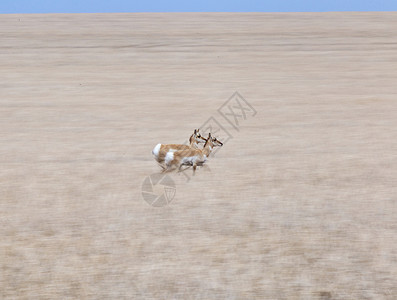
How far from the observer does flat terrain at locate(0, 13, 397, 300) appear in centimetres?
367

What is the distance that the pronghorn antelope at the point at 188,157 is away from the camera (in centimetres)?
479

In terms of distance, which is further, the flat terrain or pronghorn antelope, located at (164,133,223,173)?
pronghorn antelope, located at (164,133,223,173)

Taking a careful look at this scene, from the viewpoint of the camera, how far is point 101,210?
441 centimetres

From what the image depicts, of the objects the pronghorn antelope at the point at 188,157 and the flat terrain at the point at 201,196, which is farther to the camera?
the pronghorn antelope at the point at 188,157

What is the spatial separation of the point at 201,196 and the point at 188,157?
0.43 m

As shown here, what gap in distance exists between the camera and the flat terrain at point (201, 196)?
367 cm

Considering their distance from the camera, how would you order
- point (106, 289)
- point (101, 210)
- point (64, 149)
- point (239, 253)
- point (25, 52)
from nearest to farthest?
point (106, 289) → point (239, 253) → point (101, 210) → point (64, 149) → point (25, 52)

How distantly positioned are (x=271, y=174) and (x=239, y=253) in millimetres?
Answer: 1463

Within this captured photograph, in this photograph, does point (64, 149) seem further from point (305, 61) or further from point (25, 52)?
point (25, 52)

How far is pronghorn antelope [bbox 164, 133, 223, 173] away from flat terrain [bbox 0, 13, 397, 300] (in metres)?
0.15

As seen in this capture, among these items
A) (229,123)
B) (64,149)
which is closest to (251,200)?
(64,149)

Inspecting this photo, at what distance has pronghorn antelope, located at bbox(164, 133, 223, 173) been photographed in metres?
4.79

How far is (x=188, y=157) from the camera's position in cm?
488

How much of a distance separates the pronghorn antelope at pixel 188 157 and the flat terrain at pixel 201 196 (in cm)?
15
